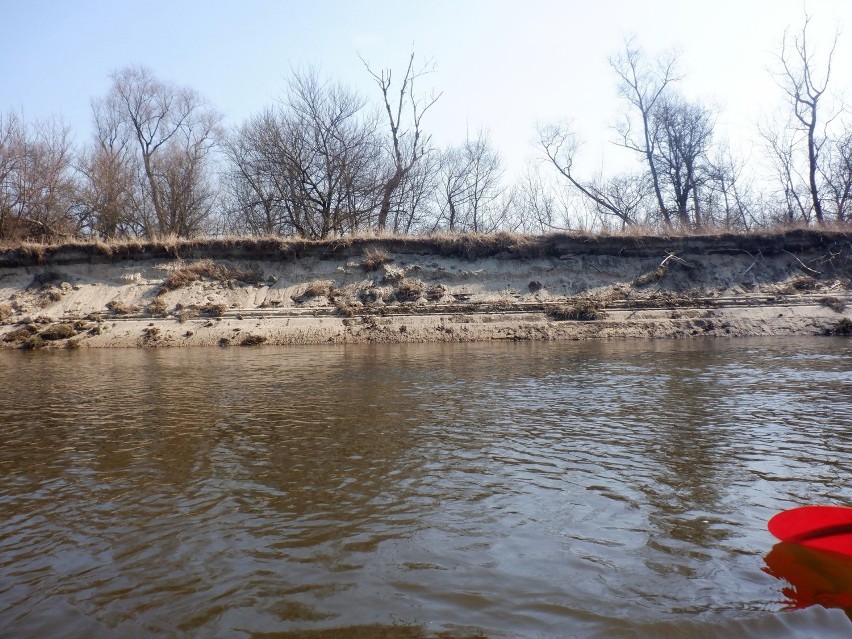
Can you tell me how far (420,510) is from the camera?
145 inches

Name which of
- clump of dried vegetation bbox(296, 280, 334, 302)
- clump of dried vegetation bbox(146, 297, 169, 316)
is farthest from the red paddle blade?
clump of dried vegetation bbox(146, 297, 169, 316)

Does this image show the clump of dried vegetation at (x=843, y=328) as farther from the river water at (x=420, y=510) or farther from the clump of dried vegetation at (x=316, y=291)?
the clump of dried vegetation at (x=316, y=291)

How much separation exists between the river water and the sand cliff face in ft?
32.4

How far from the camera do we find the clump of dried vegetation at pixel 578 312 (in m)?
18.2

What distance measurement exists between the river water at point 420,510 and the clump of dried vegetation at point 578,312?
9993mm

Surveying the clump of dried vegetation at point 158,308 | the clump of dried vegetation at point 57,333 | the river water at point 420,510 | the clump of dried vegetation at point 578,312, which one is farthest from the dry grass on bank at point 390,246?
the river water at point 420,510

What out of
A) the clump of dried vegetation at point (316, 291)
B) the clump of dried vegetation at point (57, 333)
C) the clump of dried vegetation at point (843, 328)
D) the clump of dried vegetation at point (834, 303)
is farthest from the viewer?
the clump of dried vegetation at point (316, 291)

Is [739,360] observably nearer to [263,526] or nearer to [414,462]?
[414,462]

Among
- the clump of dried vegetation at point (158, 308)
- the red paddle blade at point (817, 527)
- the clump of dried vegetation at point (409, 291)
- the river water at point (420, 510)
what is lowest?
the river water at point (420, 510)

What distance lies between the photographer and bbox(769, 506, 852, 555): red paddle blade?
295 cm

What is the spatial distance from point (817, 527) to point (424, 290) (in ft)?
57.1

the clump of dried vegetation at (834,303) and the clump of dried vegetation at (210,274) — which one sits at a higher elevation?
the clump of dried vegetation at (210,274)

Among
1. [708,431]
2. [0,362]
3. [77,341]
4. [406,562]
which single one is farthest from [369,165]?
[406,562]

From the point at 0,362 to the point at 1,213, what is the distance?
1775 cm
